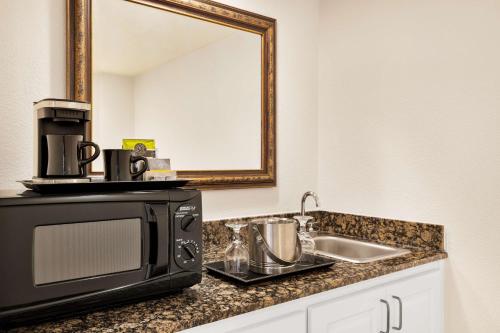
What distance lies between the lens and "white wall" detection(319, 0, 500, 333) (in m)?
1.62

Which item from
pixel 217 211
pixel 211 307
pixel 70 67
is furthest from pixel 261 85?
pixel 211 307

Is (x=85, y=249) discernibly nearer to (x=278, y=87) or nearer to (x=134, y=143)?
(x=134, y=143)

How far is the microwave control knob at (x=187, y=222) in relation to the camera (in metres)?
1.17

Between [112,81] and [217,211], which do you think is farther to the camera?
[217,211]

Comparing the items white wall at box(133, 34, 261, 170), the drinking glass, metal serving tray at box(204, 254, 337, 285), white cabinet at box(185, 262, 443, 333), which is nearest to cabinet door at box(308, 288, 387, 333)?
white cabinet at box(185, 262, 443, 333)

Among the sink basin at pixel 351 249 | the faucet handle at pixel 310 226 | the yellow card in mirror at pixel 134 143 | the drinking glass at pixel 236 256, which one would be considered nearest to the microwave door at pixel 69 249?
the drinking glass at pixel 236 256

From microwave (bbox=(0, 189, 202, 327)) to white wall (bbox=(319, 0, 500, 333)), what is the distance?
3.76 ft

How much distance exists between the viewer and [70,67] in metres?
1.49

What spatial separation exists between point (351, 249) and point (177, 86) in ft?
3.84

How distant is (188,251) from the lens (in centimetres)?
117

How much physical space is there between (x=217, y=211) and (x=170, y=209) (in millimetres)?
757

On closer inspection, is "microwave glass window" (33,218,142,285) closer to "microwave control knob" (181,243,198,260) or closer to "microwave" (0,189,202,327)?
"microwave" (0,189,202,327)

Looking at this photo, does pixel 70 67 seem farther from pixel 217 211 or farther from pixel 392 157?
pixel 392 157

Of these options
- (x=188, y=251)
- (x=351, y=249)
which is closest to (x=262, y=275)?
(x=188, y=251)
